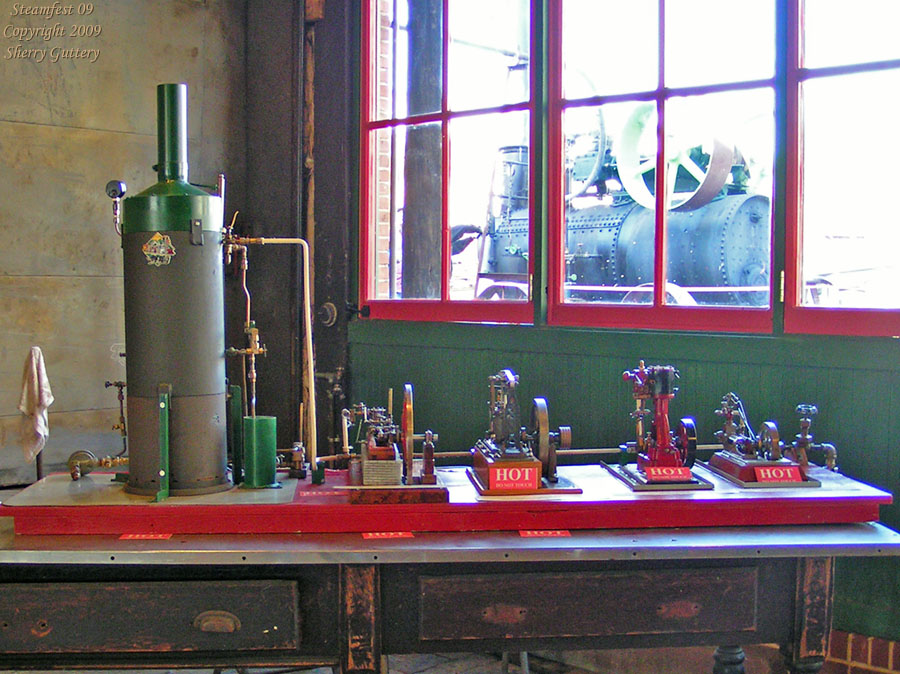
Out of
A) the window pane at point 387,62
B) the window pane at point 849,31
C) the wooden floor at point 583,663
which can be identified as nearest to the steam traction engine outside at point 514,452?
the wooden floor at point 583,663

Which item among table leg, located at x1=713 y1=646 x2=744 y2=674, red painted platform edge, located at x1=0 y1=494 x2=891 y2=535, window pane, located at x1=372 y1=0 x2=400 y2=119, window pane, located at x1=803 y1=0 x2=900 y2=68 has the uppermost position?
window pane, located at x1=372 y1=0 x2=400 y2=119

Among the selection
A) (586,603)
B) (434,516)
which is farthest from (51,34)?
(586,603)

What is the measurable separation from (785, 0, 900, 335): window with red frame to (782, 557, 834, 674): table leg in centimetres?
97

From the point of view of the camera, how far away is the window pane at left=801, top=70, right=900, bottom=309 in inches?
117

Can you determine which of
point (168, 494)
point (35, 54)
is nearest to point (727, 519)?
point (168, 494)

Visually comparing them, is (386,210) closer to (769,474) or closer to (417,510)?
(417,510)

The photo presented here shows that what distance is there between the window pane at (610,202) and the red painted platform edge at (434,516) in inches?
46.8

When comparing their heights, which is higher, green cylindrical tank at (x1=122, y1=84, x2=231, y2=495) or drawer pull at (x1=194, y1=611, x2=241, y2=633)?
green cylindrical tank at (x1=122, y1=84, x2=231, y2=495)

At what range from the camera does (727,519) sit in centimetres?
247

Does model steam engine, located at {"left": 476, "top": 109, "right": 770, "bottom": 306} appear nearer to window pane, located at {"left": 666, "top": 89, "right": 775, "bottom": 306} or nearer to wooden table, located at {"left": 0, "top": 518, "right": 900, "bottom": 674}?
window pane, located at {"left": 666, "top": 89, "right": 775, "bottom": 306}

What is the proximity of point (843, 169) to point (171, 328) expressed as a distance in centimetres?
223

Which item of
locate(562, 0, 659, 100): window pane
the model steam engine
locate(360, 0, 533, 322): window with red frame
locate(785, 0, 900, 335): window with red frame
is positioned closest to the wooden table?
locate(785, 0, 900, 335): window with red frame

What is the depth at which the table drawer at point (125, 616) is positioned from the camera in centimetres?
222

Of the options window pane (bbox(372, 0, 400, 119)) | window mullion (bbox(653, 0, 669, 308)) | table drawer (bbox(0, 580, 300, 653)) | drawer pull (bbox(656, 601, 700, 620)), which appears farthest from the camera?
window pane (bbox(372, 0, 400, 119))
